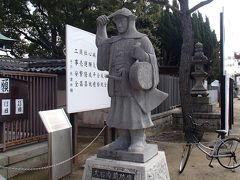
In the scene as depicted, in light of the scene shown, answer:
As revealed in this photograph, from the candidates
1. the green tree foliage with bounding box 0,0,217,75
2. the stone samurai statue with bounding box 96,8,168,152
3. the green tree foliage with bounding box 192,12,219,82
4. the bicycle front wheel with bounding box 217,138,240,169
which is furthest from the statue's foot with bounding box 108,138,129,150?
the green tree foliage with bounding box 192,12,219,82

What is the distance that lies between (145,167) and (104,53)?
180 centimetres

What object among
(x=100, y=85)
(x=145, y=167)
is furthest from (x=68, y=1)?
(x=145, y=167)

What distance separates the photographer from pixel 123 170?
4363 mm

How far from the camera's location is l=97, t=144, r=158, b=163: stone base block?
4.41 meters

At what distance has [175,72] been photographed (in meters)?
25.3

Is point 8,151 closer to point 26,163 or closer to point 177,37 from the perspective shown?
point 26,163

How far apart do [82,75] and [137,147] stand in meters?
2.58

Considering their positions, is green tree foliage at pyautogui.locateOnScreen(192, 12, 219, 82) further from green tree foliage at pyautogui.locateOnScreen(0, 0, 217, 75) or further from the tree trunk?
the tree trunk

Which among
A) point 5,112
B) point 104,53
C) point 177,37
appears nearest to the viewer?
point 104,53

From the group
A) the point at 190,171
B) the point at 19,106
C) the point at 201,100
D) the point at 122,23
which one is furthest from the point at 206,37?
the point at 122,23

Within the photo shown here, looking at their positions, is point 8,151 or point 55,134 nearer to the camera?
point 55,134

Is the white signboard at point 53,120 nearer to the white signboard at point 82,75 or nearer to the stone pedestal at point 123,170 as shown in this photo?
the white signboard at point 82,75

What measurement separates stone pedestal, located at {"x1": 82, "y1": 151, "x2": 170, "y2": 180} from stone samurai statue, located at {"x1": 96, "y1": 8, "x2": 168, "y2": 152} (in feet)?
0.81

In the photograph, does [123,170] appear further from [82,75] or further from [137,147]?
[82,75]
